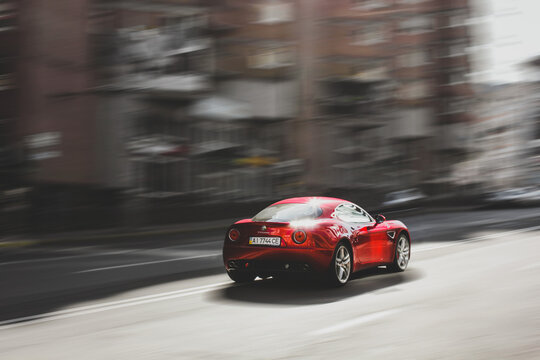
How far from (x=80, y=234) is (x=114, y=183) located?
387cm

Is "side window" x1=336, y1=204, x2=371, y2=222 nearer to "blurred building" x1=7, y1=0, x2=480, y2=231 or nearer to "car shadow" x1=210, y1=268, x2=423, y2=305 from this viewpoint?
"car shadow" x1=210, y1=268, x2=423, y2=305

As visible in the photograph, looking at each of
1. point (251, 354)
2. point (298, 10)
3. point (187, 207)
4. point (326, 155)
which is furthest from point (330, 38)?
point (251, 354)

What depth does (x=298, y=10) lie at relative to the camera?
114 ft

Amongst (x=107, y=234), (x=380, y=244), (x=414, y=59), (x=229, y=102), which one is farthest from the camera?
(x=414, y=59)

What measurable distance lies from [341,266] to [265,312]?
194cm

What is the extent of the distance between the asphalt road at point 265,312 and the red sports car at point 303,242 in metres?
0.29

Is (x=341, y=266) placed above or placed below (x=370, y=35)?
below

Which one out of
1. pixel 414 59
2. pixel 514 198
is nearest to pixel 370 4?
pixel 414 59

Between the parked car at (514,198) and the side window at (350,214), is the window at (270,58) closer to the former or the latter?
the parked car at (514,198)

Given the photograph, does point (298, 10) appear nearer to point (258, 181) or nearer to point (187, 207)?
point (258, 181)

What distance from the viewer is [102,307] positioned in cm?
804

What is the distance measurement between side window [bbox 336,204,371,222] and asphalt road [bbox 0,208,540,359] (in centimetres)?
84

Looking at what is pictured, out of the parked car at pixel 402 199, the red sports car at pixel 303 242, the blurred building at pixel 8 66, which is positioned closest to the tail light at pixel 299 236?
the red sports car at pixel 303 242

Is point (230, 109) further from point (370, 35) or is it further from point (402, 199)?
point (370, 35)
